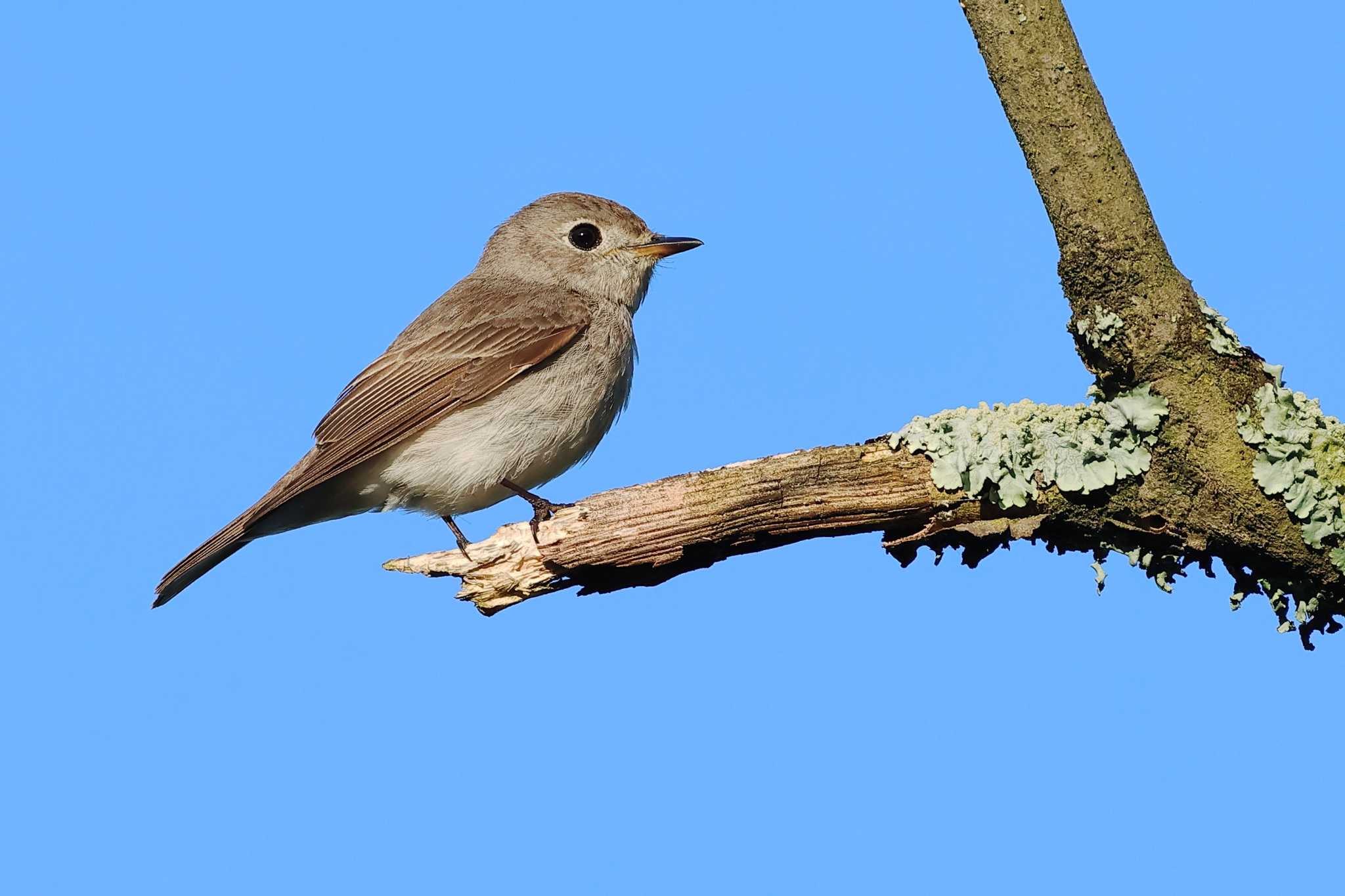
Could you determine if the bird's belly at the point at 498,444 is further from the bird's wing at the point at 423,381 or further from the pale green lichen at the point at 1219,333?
the pale green lichen at the point at 1219,333

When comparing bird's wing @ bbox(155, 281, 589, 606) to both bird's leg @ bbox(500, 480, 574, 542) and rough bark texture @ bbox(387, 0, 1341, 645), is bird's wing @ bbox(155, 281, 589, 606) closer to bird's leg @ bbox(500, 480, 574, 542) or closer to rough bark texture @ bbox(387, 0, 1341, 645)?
bird's leg @ bbox(500, 480, 574, 542)

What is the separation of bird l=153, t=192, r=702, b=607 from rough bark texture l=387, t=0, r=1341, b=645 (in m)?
1.54

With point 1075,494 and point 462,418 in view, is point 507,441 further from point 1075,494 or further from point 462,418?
point 1075,494

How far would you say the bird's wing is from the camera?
6.88m

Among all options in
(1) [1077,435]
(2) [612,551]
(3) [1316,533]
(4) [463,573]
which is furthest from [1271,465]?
(4) [463,573]

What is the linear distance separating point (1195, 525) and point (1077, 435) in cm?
58

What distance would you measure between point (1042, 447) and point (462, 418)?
324cm

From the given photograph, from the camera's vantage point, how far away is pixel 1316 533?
4797 mm

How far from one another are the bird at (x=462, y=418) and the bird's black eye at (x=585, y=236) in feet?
1.74

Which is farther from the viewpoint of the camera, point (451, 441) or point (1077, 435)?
point (451, 441)

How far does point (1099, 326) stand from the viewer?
16.3ft

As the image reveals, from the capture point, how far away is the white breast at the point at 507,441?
685cm

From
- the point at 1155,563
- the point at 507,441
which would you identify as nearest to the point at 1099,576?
the point at 1155,563

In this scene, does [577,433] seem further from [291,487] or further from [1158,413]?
[1158,413]
